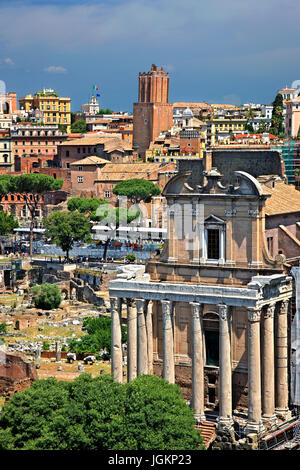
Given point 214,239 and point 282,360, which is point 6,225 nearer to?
point 214,239

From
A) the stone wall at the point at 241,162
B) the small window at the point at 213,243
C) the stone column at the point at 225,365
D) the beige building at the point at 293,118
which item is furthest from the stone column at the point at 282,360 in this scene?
the beige building at the point at 293,118

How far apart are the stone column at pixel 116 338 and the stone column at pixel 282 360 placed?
7.01 meters

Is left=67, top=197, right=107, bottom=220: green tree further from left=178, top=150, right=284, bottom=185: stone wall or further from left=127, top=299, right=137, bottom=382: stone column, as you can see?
left=127, top=299, right=137, bottom=382: stone column

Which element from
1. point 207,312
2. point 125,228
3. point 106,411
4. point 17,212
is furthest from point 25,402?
point 17,212

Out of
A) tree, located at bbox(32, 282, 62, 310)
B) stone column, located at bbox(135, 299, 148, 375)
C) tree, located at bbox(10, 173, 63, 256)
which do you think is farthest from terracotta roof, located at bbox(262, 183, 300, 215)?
tree, located at bbox(10, 173, 63, 256)

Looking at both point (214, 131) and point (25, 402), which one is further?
point (214, 131)

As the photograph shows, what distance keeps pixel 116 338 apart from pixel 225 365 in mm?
5588

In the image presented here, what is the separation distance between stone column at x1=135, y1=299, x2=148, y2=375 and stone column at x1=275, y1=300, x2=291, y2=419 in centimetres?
584

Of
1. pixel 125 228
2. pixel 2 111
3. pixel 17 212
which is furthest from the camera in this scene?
pixel 2 111

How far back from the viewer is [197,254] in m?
49.6

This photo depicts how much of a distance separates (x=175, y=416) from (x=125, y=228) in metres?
67.1

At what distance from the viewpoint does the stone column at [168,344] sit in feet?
160
